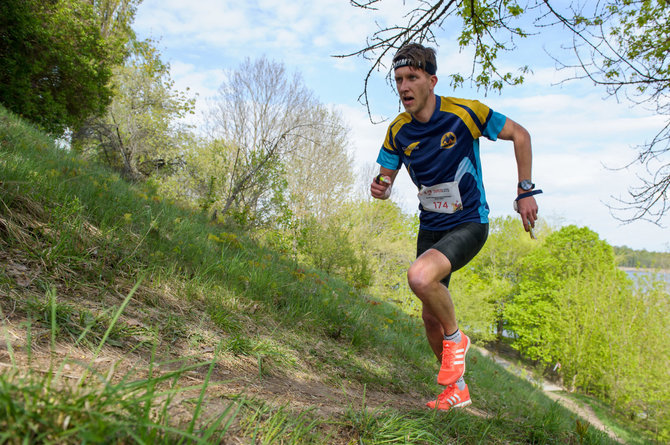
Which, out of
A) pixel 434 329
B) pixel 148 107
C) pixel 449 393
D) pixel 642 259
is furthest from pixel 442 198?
pixel 642 259

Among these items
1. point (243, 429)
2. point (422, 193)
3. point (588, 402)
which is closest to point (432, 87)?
point (422, 193)

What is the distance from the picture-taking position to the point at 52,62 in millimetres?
9805

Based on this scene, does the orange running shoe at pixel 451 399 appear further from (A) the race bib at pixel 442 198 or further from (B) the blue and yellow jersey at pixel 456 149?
(A) the race bib at pixel 442 198

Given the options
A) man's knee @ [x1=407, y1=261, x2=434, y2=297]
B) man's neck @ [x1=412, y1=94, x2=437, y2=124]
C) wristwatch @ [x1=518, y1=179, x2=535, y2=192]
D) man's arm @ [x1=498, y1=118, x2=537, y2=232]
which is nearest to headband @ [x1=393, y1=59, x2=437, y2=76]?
man's neck @ [x1=412, y1=94, x2=437, y2=124]

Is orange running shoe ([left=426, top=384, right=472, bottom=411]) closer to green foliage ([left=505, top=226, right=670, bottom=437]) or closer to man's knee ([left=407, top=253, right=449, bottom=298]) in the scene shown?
man's knee ([left=407, top=253, right=449, bottom=298])

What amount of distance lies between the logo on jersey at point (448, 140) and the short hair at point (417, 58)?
1.84ft

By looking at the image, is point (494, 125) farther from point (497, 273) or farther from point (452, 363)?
point (497, 273)

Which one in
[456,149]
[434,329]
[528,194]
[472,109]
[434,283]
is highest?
[472,109]

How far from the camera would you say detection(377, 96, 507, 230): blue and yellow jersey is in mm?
2965

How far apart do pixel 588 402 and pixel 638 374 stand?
12.3ft

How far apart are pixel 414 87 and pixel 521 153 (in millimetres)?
992

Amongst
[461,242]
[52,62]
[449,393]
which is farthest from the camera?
[52,62]

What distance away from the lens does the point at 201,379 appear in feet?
6.36

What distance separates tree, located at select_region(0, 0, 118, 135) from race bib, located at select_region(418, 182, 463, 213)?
1049 cm
